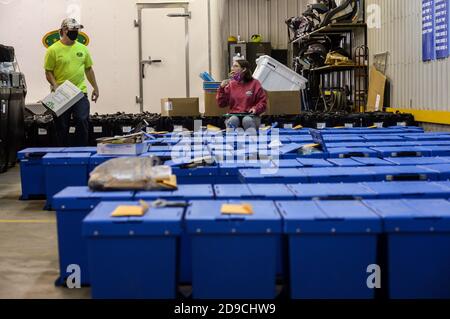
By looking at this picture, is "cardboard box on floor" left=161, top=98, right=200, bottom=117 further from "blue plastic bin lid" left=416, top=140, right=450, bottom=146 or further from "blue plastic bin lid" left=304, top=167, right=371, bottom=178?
"blue plastic bin lid" left=304, top=167, right=371, bottom=178

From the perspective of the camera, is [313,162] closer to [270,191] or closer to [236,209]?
[270,191]

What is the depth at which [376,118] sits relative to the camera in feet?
34.4

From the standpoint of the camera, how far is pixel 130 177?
165 inches

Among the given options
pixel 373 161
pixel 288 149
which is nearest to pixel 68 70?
pixel 288 149

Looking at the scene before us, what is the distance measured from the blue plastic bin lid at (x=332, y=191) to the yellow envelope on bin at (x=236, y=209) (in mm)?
549

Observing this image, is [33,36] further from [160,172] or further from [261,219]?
[261,219]

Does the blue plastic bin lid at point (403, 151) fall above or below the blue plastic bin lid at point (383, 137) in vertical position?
below

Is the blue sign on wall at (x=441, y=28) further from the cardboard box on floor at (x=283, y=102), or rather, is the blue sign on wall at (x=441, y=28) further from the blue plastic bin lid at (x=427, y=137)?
the cardboard box on floor at (x=283, y=102)

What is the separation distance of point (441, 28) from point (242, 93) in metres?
2.91

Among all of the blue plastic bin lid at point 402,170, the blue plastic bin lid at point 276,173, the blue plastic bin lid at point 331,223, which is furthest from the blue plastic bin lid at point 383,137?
the blue plastic bin lid at point 331,223

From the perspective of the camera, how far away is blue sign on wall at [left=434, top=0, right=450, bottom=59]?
9023 millimetres

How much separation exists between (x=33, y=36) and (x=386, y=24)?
5.75m

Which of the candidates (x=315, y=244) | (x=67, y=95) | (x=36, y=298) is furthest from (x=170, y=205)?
(x=67, y=95)

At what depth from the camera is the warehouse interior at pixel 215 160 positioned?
3418mm
